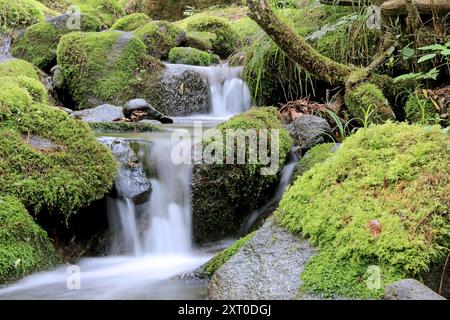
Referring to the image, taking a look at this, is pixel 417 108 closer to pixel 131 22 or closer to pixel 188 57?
pixel 188 57

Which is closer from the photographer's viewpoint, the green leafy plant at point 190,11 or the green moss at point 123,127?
the green moss at point 123,127

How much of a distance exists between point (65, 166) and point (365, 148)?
200 centimetres

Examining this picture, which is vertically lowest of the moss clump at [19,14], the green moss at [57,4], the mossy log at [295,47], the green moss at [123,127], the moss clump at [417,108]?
the green moss at [123,127]

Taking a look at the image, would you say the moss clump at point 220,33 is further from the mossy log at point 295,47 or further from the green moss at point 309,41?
the mossy log at point 295,47

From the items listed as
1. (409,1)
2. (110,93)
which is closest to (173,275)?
(409,1)

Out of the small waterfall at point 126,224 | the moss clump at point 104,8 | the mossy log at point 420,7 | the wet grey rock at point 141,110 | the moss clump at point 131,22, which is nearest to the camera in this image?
the small waterfall at point 126,224

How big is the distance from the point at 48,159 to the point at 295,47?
2.61 metres

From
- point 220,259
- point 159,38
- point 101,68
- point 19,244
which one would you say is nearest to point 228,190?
point 220,259

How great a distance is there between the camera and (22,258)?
2.89 metres

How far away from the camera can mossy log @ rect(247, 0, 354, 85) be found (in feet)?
14.7

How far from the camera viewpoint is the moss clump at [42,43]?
8.16 m

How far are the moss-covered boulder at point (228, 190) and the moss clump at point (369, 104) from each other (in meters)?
0.96

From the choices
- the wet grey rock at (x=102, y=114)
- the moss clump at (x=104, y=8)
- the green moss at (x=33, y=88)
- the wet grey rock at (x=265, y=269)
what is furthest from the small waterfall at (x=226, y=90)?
the moss clump at (x=104, y=8)

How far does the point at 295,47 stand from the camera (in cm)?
477
